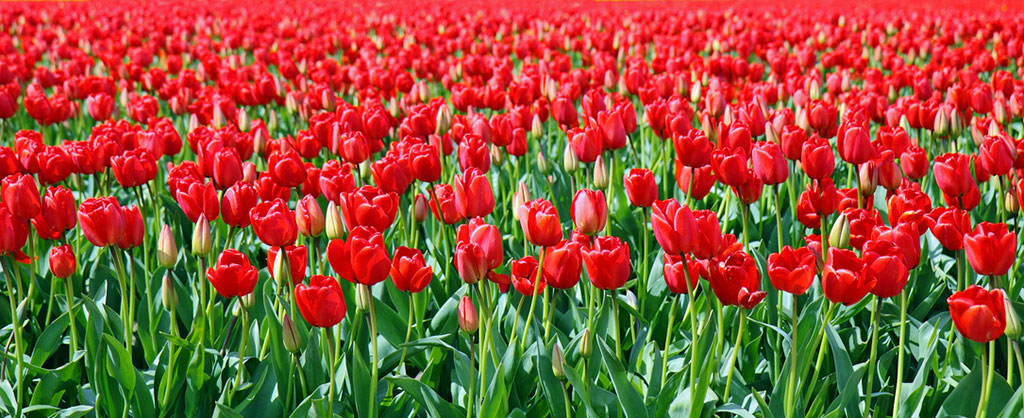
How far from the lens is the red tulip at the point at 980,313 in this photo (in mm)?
1476

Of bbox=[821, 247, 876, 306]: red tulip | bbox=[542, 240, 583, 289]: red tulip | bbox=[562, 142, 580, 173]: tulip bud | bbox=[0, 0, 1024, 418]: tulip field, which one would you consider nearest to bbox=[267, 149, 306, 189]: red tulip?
bbox=[0, 0, 1024, 418]: tulip field

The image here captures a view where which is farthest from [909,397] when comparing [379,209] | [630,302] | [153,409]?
[153,409]

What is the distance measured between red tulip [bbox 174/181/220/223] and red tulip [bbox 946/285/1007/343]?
1611 mm

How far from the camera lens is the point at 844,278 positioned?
5.12 ft

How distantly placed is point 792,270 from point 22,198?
168 centimetres

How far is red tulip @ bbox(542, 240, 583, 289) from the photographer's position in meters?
1.71

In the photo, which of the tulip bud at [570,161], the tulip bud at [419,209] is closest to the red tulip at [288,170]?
the tulip bud at [419,209]

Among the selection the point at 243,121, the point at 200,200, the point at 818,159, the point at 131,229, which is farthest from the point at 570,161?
the point at 243,121

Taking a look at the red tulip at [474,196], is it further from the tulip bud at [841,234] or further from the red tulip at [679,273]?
the tulip bud at [841,234]

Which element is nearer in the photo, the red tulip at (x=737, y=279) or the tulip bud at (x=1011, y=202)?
the red tulip at (x=737, y=279)

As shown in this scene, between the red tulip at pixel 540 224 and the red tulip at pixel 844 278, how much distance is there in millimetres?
509

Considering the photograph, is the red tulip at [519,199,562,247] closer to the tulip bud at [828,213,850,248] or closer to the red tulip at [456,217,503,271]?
the red tulip at [456,217,503,271]

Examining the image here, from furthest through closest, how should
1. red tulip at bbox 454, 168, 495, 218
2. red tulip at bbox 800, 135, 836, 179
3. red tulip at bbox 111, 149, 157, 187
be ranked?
red tulip at bbox 111, 149, 157, 187, red tulip at bbox 800, 135, 836, 179, red tulip at bbox 454, 168, 495, 218

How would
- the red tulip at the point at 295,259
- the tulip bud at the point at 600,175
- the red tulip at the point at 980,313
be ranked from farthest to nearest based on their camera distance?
1. the tulip bud at the point at 600,175
2. the red tulip at the point at 295,259
3. the red tulip at the point at 980,313
